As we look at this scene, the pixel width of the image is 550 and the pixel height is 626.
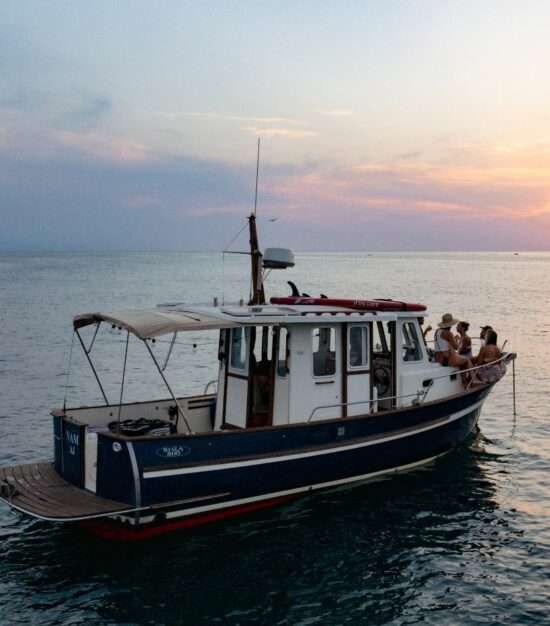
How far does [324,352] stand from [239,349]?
1726 millimetres

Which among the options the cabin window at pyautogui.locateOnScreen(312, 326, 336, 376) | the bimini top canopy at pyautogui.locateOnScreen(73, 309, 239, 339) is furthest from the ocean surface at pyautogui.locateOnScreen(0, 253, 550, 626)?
the bimini top canopy at pyautogui.locateOnScreen(73, 309, 239, 339)

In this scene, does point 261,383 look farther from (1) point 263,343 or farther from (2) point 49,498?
(2) point 49,498

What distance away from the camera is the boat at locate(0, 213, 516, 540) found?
1162cm

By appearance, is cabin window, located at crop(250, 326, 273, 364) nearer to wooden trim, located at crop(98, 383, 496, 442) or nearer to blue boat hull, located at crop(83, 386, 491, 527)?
wooden trim, located at crop(98, 383, 496, 442)

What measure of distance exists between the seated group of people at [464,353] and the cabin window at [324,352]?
3725mm

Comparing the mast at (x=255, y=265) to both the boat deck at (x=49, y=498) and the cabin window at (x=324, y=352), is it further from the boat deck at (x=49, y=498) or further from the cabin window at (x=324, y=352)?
the boat deck at (x=49, y=498)

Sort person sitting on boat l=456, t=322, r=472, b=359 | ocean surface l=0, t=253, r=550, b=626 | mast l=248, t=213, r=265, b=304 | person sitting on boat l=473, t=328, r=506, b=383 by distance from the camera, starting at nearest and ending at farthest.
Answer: ocean surface l=0, t=253, r=550, b=626
mast l=248, t=213, r=265, b=304
person sitting on boat l=473, t=328, r=506, b=383
person sitting on boat l=456, t=322, r=472, b=359

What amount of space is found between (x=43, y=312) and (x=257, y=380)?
5074 centimetres

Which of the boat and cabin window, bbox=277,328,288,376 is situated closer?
the boat

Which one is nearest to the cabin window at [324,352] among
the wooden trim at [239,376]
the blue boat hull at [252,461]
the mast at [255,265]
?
the blue boat hull at [252,461]

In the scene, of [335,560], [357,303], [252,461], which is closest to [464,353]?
[357,303]

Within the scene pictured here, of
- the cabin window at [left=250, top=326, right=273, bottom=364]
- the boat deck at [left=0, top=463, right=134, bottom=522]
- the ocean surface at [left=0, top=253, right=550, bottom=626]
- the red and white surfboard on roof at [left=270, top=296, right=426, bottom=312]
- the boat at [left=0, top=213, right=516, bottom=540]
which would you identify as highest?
the red and white surfboard on roof at [left=270, top=296, right=426, bottom=312]

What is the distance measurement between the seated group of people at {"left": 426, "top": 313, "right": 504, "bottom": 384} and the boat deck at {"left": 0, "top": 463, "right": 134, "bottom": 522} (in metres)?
8.69

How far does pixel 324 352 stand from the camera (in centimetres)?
1400
